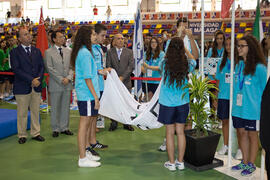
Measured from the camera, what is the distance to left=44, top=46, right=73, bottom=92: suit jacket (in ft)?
15.6

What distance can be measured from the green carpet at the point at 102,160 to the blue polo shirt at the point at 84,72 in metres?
0.88

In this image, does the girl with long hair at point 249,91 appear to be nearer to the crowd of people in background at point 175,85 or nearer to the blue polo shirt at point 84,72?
the crowd of people in background at point 175,85

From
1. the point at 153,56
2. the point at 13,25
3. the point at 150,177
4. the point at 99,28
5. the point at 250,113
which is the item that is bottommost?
the point at 150,177

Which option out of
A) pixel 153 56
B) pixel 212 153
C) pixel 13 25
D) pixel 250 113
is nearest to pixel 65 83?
pixel 153 56

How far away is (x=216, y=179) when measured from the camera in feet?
10.6

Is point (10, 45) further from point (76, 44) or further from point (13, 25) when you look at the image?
point (13, 25)

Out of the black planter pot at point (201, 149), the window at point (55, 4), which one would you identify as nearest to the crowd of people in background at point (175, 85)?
the black planter pot at point (201, 149)

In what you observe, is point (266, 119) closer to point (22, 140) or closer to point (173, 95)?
point (173, 95)

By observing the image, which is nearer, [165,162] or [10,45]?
[165,162]

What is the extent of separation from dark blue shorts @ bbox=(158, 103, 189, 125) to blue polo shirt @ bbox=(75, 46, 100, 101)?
2.72ft

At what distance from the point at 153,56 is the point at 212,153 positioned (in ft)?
8.05

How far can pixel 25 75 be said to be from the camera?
4398 millimetres

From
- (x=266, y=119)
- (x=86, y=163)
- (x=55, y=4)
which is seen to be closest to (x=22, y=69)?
(x=86, y=163)

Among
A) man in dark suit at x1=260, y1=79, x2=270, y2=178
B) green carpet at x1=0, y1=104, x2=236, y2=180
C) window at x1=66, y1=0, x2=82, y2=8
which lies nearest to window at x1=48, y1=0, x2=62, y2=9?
window at x1=66, y1=0, x2=82, y2=8
